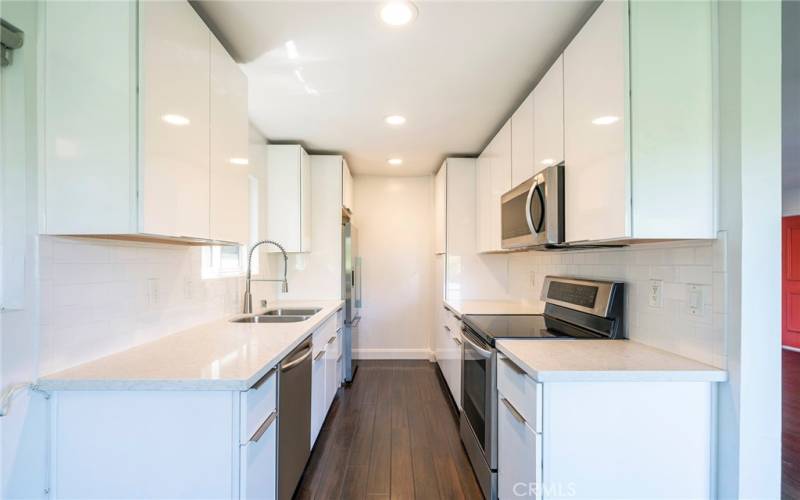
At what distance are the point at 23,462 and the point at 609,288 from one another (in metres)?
2.33

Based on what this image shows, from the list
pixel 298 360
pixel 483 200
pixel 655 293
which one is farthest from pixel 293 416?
pixel 483 200

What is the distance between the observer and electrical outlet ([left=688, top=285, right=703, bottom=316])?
132cm

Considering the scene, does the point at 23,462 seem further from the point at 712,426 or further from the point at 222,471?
the point at 712,426

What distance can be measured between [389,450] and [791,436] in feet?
9.33

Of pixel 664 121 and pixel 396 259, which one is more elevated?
pixel 664 121

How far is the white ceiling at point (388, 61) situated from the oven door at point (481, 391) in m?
1.51

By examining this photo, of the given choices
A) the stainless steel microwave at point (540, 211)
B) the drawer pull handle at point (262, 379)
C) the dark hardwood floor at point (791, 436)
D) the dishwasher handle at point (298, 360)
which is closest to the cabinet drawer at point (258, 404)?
the drawer pull handle at point (262, 379)

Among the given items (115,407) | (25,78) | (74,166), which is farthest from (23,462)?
(25,78)

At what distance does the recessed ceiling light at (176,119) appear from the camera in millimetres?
1273

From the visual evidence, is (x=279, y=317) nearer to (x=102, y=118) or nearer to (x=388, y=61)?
(x=102, y=118)

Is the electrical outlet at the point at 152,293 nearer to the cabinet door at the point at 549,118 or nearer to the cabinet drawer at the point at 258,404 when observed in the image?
the cabinet drawer at the point at 258,404

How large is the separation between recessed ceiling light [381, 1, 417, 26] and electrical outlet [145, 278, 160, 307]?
5.19 ft

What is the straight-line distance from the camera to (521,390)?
141 cm

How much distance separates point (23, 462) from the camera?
1118mm
